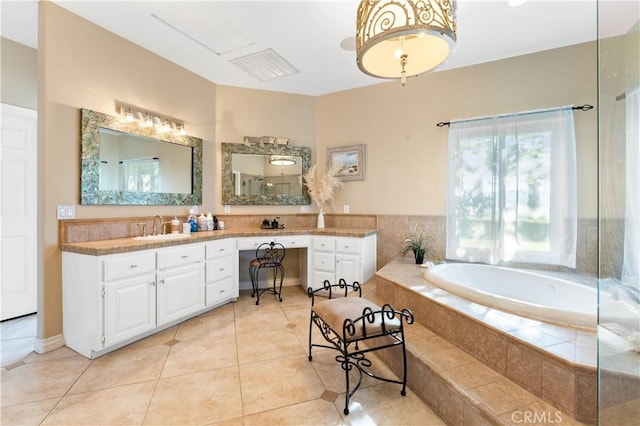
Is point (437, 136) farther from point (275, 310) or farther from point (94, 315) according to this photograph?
point (94, 315)

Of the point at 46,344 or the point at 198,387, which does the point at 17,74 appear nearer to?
the point at 46,344

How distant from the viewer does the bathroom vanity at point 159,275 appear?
2.14 meters

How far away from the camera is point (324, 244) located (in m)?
3.57

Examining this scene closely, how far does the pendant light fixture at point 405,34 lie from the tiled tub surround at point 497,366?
1.63 meters

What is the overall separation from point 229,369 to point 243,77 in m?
3.42

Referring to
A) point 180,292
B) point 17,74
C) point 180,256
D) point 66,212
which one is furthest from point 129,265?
point 17,74

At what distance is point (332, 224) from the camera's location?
4160 mm

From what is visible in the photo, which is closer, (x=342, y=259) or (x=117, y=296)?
(x=117, y=296)

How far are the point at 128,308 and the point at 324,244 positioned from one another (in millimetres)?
2134

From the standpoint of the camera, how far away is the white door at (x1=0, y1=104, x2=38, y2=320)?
2.77 m

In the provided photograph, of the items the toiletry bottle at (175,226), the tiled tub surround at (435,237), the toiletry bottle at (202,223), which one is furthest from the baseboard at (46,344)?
the tiled tub surround at (435,237)

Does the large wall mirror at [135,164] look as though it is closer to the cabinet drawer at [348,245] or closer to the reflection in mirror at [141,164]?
the reflection in mirror at [141,164]

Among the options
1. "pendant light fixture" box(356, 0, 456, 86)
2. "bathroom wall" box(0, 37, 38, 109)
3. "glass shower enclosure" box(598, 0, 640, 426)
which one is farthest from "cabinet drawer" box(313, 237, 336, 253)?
Result: "bathroom wall" box(0, 37, 38, 109)

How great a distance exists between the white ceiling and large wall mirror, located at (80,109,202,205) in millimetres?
910
